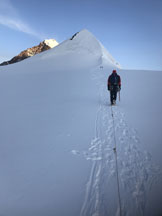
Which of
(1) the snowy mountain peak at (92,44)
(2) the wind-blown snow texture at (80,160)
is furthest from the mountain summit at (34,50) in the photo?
(2) the wind-blown snow texture at (80,160)

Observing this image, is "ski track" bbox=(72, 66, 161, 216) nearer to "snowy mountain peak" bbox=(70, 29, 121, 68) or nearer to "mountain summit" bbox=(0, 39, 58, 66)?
"snowy mountain peak" bbox=(70, 29, 121, 68)

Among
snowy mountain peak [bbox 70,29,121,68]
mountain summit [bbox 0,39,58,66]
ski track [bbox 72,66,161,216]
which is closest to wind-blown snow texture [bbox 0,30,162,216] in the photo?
ski track [bbox 72,66,161,216]

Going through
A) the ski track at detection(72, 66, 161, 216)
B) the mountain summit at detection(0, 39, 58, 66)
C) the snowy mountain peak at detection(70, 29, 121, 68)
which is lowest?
the ski track at detection(72, 66, 161, 216)

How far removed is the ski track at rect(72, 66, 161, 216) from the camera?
7.95 ft

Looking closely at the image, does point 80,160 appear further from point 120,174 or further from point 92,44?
point 92,44

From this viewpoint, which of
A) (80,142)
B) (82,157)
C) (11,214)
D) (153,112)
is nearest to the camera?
(11,214)

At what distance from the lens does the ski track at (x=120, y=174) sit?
95.4 inches

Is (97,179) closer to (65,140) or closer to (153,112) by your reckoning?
(65,140)

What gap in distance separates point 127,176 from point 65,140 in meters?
2.23

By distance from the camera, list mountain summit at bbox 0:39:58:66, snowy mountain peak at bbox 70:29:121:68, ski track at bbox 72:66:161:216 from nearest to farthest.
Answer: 1. ski track at bbox 72:66:161:216
2. snowy mountain peak at bbox 70:29:121:68
3. mountain summit at bbox 0:39:58:66

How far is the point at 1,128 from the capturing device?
5707 millimetres

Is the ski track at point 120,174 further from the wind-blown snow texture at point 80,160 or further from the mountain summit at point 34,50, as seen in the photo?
the mountain summit at point 34,50

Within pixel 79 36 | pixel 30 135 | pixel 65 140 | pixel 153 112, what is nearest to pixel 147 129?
pixel 153 112

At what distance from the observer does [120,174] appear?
3.08 m
